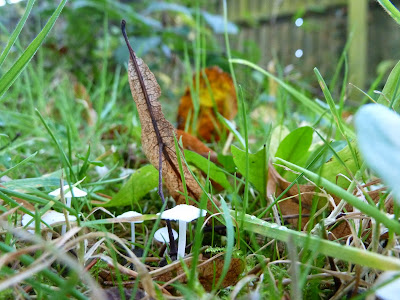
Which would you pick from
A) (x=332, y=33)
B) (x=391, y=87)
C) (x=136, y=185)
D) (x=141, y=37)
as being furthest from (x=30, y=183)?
(x=332, y=33)

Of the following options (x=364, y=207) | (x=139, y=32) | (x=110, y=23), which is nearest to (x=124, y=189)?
(x=364, y=207)

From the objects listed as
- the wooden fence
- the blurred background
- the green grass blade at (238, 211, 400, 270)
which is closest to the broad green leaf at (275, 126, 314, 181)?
the green grass blade at (238, 211, 400, 270)

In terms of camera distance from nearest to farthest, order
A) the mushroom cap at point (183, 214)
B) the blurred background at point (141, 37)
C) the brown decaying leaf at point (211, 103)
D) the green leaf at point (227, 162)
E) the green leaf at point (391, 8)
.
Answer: the mushroom cap at point (183, 214) → the green leaf at point (391, 8) → the green leaf at point (227, 162) → the brown decaying leaf at point (211, 103) → the blurred background at point (141, 37)

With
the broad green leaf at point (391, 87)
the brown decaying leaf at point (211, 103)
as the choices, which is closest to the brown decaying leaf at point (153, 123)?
the broad green leaf at point (391, 87)

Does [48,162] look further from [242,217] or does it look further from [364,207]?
[364,207]

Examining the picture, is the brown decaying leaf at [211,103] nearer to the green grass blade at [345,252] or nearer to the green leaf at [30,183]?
the green leaf at [30,183]

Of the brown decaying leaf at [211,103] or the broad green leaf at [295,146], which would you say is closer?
the broad green leaf at [295,146]

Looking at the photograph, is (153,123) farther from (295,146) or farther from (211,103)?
(211,103)

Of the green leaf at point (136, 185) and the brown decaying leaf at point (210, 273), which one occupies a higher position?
the green leaf at point (136, 185)
